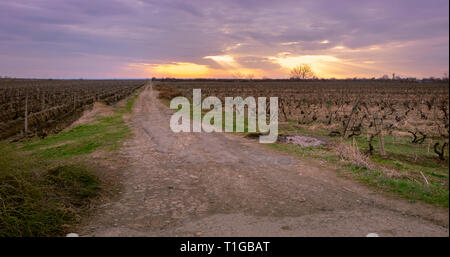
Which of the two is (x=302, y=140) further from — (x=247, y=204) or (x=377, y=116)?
(x=247, y=204)

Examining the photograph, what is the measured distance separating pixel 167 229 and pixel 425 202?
4.33 meters

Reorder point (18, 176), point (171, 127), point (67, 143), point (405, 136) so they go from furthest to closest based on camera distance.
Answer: point (171, 127) → point (405, 136) → point (67, 143) → point (18, 176)

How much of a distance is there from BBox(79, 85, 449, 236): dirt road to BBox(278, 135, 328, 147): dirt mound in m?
2.32

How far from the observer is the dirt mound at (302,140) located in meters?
11.0

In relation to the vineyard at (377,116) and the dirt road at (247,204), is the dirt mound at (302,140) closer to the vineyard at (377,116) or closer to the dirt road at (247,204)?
the vineyard at (377,116)

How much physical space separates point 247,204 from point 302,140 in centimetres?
659

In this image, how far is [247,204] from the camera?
560cm

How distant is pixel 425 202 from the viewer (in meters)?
5.50

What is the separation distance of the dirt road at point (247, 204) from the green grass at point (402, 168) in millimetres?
423

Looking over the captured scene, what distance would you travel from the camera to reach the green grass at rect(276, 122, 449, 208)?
588 cm

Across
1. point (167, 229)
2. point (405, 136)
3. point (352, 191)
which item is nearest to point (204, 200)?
point (167, 229)
